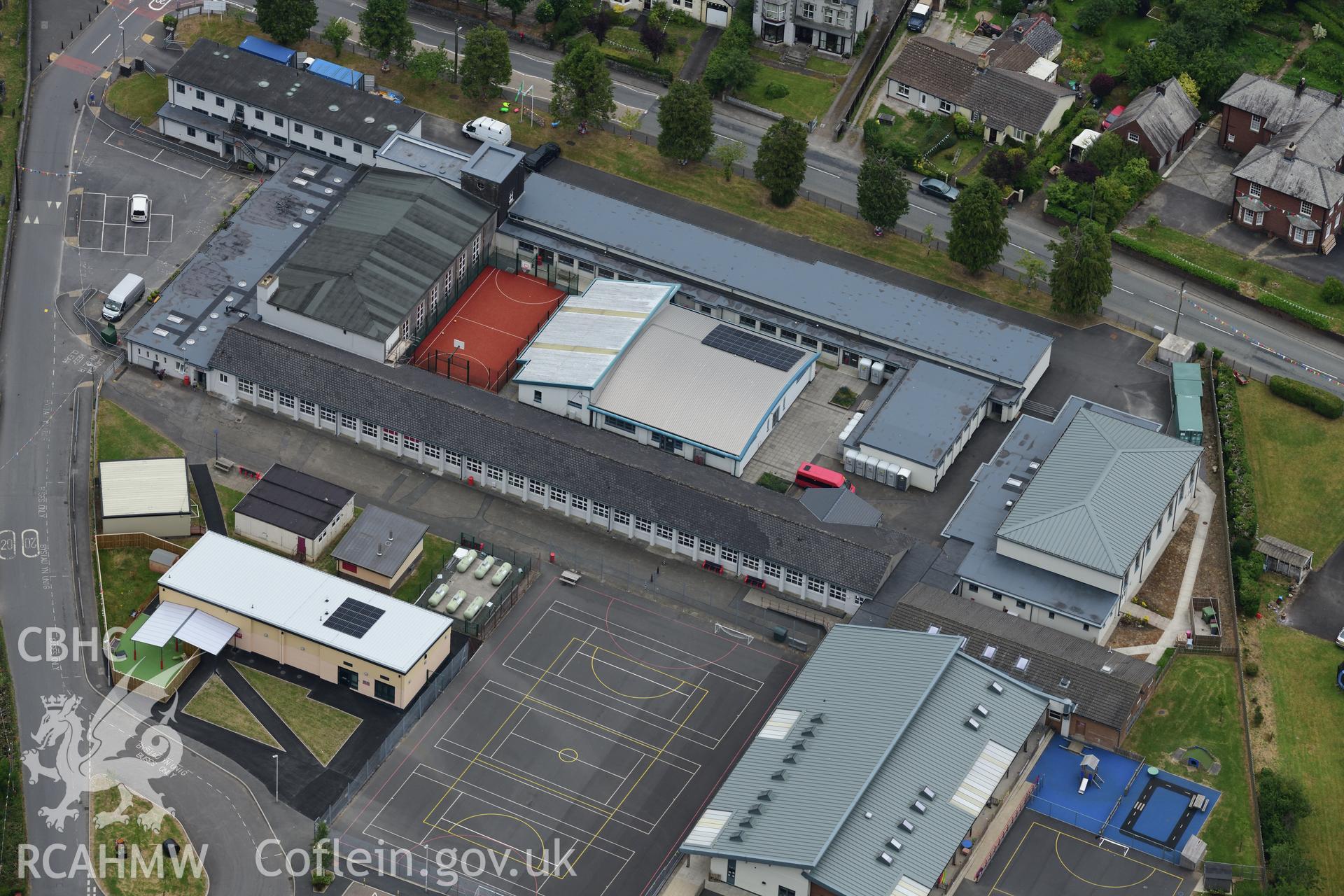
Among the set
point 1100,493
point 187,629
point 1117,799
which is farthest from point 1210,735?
point 187,629

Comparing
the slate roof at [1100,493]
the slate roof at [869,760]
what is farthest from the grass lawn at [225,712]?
the slate roof at [1100,493]

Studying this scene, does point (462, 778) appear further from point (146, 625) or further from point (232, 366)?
point (232, 366)

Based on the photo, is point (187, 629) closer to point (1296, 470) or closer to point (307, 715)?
point (307, 715)

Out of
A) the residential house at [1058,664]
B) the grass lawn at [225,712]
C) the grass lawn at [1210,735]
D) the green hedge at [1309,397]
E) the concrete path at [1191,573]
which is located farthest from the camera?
the green hedge at [1309,397]

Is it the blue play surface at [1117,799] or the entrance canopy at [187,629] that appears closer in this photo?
the blue play surface at [1117,799]

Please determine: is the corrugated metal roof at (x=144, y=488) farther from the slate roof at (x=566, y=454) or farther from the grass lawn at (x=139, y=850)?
the grass lawn at (x=139, y=850)

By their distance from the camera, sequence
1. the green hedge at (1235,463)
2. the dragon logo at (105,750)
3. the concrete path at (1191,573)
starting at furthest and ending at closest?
1. the green hedge at (1235,463)
2. the concrete path at (1191,573)
3. the dragon logo at (105,750)

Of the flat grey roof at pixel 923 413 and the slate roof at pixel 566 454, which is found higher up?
the flat grey roof at pixel 923 413
